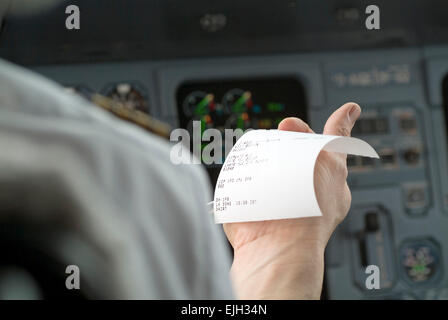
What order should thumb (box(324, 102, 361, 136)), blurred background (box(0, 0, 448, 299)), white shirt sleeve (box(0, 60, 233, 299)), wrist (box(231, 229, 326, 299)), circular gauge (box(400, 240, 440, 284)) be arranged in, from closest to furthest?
white shirt sleeve (box(0, 60, 233, 299))
wrist (box(231, 229, 326, 299))
thumb (box(324, 102, 361, 136))
blurred background (box(0, 0, 448, 299))
circular gauge (box(400, 240, 440, 284))

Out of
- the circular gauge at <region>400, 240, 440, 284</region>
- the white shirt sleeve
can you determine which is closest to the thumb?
the white shirt sleeve

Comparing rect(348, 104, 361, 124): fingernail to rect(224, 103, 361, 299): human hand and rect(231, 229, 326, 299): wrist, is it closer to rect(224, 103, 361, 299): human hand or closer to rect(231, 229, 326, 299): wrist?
rect(224, 103, 361, 299): human hand

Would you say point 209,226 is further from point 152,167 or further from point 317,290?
point 317,290

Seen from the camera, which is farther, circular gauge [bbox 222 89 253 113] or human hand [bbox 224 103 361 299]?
circular gauge [bbox 222 89 253 113]

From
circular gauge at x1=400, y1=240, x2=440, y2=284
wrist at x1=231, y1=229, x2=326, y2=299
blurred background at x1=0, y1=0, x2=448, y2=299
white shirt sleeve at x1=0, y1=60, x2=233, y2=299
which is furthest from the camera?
circular gauge at x1=400, y1=240, x2=440, y2=284

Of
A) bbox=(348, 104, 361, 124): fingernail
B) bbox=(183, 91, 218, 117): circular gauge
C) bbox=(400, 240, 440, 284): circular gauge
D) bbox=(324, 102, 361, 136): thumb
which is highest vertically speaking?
bbox=(183, 91, 218, 117): circular gauge

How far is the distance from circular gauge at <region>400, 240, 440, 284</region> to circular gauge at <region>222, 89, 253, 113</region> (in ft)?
2.25

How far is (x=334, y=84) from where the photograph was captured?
1983 mm

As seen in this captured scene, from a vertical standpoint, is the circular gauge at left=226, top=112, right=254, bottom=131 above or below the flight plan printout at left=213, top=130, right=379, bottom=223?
above

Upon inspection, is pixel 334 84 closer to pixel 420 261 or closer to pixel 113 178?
pixel 420 261

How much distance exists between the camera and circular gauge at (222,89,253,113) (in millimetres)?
1883

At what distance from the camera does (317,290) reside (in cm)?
60

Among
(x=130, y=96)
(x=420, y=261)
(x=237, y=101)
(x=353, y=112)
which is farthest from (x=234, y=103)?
(x=353, y=112)
